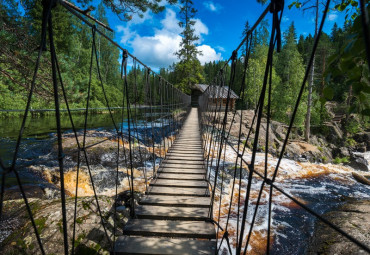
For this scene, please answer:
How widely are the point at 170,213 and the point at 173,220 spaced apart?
102mm

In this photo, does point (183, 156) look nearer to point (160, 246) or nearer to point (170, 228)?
point (170, 228)

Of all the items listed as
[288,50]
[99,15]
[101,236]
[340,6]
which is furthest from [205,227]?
[99,15]

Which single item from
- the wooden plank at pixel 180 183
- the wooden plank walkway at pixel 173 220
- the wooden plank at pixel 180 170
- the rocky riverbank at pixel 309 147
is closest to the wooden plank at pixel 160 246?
the wooden plank walkway at pixel 173 220

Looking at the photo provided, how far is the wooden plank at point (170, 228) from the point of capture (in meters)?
2.15

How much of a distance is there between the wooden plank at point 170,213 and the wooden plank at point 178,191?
13.4 inches

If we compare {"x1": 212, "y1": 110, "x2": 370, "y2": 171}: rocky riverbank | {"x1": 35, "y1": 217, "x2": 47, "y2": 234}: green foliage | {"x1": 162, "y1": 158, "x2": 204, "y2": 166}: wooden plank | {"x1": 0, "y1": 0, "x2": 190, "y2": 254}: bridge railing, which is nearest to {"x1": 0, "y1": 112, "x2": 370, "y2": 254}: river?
{"x1": 0, "y1": 0, "x2": 190, "y2": 254}: bridge railing

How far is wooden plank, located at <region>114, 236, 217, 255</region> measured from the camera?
6.15ft

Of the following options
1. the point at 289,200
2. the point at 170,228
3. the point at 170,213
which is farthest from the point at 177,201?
the point at 289,200

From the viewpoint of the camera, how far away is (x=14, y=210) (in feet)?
8.27

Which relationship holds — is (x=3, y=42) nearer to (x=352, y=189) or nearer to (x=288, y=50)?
(x=352, y=189)

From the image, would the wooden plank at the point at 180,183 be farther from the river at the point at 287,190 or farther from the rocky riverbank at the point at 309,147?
the rocky riverbank at the point at 309,147

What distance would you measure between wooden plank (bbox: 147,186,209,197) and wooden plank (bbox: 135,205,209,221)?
0.34m

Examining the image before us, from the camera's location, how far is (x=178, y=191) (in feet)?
10.2

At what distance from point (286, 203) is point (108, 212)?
5097 mm
